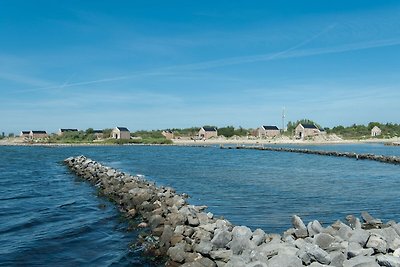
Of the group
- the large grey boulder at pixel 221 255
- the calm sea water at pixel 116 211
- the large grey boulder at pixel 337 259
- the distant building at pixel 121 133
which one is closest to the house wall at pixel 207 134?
the distant building at pixel 121 133

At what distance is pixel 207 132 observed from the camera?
352 feet

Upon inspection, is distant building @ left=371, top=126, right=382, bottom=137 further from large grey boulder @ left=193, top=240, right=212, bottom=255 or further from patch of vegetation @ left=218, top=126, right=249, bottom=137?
large grey boulder @ left=193, top=240, right=212, bottom=255

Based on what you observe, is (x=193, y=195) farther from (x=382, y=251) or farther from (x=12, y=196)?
(x=382, y=251)

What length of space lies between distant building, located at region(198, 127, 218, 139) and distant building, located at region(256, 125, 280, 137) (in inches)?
455

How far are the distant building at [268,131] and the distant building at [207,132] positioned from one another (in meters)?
11.6

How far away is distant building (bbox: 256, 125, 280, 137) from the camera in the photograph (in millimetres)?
107438

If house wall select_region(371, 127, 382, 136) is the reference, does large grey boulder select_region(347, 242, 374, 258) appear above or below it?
below

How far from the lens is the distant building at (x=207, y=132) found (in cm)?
10734

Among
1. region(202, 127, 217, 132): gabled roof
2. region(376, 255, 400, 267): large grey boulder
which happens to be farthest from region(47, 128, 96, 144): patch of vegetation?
region(376, 255, 400, 267): large grey boulder

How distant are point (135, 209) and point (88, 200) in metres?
3.33

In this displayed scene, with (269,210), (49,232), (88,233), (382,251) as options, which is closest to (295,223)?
(382,251)

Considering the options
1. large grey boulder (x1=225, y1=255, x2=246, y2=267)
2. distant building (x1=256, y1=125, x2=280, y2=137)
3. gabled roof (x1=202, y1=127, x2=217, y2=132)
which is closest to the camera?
large grey boulder (x1=225, y1=255, x2=246, y2=267)

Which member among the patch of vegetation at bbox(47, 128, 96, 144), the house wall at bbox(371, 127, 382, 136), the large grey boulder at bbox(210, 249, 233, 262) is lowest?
the large grey boulder at bbox(210, 249, 233, 262)

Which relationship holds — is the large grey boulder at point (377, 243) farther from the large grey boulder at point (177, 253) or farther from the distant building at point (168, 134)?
the distant building at point (168, 134)
